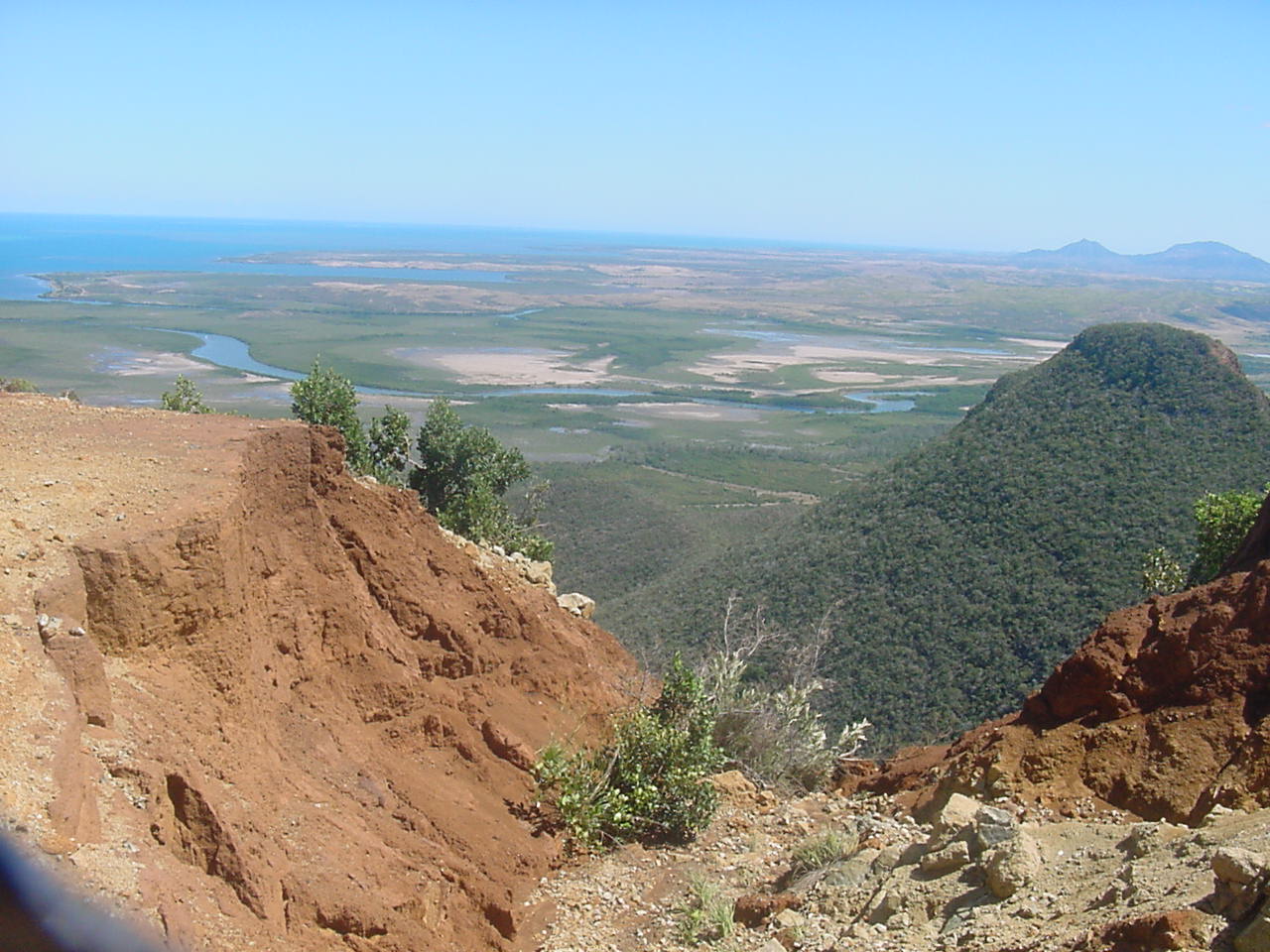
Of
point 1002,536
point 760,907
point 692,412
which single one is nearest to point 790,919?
point 760,907

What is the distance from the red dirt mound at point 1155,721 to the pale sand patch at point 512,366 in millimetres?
82347

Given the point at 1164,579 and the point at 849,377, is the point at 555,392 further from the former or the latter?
the point at 1164,579

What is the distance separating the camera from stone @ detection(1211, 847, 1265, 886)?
623 centimetres

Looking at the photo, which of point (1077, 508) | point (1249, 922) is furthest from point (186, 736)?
point (1077, 508)

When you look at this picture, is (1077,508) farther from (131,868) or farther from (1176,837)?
(131,868)

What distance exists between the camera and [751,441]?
74062 millimetres

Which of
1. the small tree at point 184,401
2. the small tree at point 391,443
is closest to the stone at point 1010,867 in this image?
the small tree at point 391,443

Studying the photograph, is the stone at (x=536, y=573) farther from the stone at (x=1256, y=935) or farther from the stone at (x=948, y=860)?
the stone at (x=1256, y=935)

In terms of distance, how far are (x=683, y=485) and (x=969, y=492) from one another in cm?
2679

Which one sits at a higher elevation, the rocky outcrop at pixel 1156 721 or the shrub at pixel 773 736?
the rocky outcrop at pixel 1156 721

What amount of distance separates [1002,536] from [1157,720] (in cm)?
2087

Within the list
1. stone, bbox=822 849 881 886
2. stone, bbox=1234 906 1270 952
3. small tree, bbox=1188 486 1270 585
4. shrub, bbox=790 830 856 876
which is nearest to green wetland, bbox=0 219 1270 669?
small tree, bbox=1188 486 1270 585

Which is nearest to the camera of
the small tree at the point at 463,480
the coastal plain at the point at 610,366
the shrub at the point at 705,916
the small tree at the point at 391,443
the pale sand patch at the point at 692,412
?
the shrub at the point at 705,916

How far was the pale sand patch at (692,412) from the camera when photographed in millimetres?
83062
